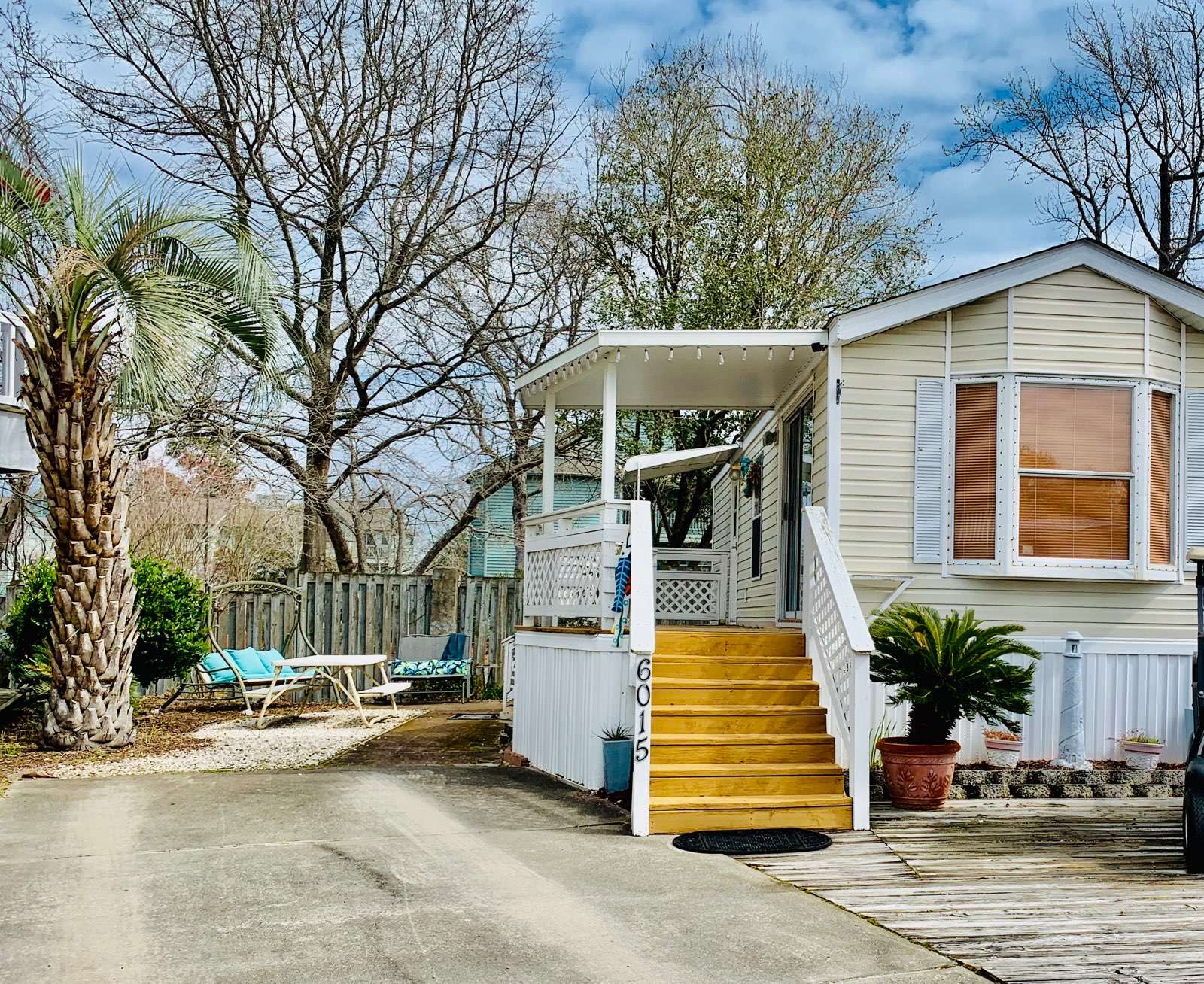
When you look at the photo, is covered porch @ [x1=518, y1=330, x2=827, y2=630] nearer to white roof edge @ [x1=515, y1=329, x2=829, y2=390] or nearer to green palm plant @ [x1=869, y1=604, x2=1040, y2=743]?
white roof edge @ [x1=515, y1=329, x2=829, y2=390]

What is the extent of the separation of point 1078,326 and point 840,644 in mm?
3404

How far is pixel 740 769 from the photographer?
7406 mm

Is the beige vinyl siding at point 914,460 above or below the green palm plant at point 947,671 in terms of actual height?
above

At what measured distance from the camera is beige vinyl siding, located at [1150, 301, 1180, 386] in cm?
923

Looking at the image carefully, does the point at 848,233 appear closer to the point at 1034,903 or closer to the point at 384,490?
the point at 384,490

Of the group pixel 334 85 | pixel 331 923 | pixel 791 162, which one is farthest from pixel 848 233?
pixel 331 923

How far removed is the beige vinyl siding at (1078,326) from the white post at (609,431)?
3.10 metres

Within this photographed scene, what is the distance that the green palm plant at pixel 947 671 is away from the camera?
25.1 ft

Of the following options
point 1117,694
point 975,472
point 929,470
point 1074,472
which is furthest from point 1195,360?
point 1117,694

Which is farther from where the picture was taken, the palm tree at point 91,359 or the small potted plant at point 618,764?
the palm tree at point 91,359

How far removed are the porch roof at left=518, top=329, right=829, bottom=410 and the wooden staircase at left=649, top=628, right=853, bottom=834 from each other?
2.27 m

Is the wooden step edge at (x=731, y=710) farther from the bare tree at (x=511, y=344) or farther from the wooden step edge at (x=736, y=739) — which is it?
the bare tree at (x=511, y=344)

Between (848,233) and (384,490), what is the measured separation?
874 cm

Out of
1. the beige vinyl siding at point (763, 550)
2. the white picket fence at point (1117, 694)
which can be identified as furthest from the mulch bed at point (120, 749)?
the white picket fence at point (1117, 694)
